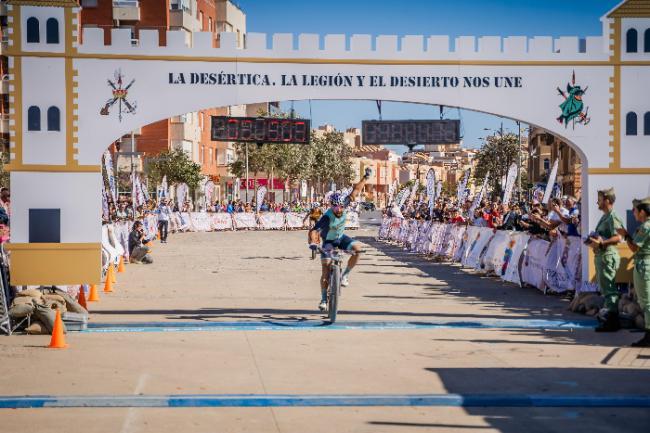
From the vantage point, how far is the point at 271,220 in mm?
63500

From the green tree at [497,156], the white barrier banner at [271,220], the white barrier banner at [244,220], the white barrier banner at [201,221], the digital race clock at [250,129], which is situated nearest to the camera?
the digital race clock at [250,129]

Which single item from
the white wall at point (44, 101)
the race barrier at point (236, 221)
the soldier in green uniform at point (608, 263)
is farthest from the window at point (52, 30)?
the race barrier at point (236, 221)

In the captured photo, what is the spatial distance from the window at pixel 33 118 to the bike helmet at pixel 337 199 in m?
4.54

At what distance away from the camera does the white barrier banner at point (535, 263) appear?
63.8ft

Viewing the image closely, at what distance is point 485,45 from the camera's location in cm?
1628

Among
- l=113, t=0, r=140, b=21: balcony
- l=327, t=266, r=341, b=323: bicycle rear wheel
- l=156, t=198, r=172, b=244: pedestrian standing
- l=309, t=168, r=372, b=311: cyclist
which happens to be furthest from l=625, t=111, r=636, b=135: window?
l=113, t=0, r=140, b=21: balcony

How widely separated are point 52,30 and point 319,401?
355 inches

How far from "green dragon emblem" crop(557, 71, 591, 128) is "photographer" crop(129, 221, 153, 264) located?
15010 millimetres

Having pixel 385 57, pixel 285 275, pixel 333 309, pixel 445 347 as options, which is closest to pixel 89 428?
pixel 445 347

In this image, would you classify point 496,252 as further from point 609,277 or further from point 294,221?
point 294,221

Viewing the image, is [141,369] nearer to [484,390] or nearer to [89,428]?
[89,428]

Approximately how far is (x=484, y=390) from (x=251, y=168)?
76148 mm

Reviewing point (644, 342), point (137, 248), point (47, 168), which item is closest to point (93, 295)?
point (47, 168)

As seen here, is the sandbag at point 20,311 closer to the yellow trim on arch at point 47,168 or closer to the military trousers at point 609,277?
the yellow trim on arch at point 47,168
